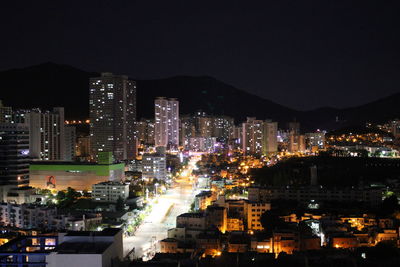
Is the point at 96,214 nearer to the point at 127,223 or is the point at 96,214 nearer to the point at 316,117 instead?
the point at 127,223

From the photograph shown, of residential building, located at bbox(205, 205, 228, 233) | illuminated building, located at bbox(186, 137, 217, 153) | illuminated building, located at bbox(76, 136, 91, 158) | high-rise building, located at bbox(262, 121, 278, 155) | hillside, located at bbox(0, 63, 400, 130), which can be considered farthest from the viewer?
hillside, located at bbox(0, 63, 400, 130)

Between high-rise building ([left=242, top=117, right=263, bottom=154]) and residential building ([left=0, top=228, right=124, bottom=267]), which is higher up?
high-rise building ([left=242, top=117, right=263, bottom=154])

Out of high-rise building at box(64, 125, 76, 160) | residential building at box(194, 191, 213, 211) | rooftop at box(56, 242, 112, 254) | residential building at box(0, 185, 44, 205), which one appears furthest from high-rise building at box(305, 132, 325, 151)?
rooftop at box(56, 242, 112, 254)

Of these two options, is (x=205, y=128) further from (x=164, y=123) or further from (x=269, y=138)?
(x=269, y=138)

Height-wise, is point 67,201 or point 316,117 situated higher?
point 316,117

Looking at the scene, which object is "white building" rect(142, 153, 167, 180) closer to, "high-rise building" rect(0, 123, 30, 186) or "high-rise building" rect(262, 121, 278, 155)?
"high-rise building" rect(0, 123, 30, 186)

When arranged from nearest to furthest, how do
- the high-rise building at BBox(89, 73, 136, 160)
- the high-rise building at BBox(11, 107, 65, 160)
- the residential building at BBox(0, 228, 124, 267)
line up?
the residential building at BBox(0, 228, 124, 267)
the high-rise building at BBox(11, 107, 65, 160)
the high-rise building at BBox(89, 73, 136, 160)

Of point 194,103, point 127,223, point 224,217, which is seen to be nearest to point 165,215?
point 127,223
